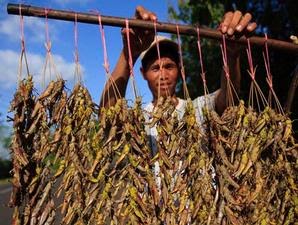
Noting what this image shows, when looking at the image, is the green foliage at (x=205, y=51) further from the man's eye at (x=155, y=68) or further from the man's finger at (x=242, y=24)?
the man's finger at (x=242, y=24)

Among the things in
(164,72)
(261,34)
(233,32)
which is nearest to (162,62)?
(164,72)

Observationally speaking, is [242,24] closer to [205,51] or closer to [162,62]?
[162,62]

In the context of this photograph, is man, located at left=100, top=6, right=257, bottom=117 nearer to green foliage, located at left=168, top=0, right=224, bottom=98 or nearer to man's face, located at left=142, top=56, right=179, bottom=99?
man's face, located at left=142, top=56, right=179, bottom=99

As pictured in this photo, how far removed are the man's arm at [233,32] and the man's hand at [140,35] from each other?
48 cm

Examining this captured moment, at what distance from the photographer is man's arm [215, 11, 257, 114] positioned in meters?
2.80

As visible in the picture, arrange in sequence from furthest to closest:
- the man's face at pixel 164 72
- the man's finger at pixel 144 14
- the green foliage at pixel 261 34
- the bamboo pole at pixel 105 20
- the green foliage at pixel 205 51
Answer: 1. the green foliage at pixel 205 51
2. the green foliage at pixel 261 34
3. the man's face at pixel 164 72
4. the man's finger at pixel 144 14
5. the bamboo pole at pixel 105 20

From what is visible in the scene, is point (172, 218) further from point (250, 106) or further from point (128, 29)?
point (128, 29)

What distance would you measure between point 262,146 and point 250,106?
0.86ft

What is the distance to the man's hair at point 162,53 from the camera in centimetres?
343

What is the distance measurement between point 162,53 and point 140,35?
589 millimetres

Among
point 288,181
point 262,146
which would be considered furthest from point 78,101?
point 288,181

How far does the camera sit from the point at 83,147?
7.78ft

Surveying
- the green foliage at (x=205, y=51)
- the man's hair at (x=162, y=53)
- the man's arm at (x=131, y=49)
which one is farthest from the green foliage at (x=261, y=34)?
the man's arm at (x=131, y=49)

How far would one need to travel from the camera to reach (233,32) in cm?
280
